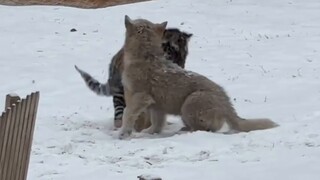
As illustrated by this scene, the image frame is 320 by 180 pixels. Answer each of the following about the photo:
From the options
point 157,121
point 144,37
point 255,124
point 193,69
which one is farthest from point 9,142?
point 193,69

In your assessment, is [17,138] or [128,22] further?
[128,22]

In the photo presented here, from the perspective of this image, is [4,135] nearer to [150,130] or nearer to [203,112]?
[203,112]

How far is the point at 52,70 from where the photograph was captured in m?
13.5

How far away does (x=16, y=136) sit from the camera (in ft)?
16.2

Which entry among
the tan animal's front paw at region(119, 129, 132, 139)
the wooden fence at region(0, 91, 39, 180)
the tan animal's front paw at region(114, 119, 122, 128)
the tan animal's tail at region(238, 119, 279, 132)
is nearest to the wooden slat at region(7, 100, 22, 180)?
the wooden fence at region(0, 91, 39, 180)

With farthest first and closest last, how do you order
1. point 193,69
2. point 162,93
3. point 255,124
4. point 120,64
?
point 193,69, point 120,64, point 162,93, point 255,124

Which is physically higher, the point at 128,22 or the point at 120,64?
the point at 128,22

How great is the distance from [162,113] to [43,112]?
203 centimetres

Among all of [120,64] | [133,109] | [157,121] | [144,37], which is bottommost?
[157,121]

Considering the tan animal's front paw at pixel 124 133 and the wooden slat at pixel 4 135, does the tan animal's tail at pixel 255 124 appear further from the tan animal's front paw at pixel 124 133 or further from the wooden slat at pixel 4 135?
the wooden slat at pixel 4 135

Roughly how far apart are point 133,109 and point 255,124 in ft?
4.36

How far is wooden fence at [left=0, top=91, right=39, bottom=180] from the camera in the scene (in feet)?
15.6

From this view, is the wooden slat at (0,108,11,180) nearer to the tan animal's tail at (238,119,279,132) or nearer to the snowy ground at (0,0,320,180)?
the snowy ground at (0,0,320,180)

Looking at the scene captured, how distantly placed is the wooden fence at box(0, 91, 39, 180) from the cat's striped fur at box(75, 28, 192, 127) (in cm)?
426
